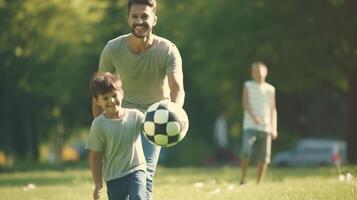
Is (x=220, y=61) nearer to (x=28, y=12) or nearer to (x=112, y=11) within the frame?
(x=28, y=12)

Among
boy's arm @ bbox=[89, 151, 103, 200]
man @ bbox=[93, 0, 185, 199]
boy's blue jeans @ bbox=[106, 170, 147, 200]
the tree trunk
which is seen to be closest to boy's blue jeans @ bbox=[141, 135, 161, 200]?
man @ bbox=[93, 0, 185, 199]

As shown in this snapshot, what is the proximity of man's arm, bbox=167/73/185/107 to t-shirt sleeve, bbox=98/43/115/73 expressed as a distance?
0.77 meters

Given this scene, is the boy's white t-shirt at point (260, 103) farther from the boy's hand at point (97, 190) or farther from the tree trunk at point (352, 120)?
the tree trunk at point (352, 120)

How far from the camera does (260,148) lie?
1589cm

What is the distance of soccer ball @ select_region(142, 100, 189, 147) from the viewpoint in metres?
8.50

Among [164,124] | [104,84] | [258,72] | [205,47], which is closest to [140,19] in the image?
[104,84]

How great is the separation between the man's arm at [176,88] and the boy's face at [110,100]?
702 mm

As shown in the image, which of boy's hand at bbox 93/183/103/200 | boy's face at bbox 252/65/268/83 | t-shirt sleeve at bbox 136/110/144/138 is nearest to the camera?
boy's hand at bbox 93/183/103/200

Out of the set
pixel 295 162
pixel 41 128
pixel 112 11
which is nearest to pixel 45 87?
pixel 41 128

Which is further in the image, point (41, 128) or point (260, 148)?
point (41, 128)

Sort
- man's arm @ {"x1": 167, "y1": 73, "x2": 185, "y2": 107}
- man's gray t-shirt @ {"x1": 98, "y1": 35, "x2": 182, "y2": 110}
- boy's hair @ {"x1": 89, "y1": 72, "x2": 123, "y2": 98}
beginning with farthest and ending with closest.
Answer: man's gray t-shirt @ {"x1": 98, "y1": 35, "x2": 182, "y2": 110}, man's arm @ {"x1": 167, "y1": 73, "x2": 185, "y2": 107}, boy's hair @ {"x1": 89, "y1": 72, "x2": 123, "y2": 98}

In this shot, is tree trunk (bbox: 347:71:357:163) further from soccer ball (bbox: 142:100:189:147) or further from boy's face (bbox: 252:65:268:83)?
soccer ball (bbox: 142:100:189:147)

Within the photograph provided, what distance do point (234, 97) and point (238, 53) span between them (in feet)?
30.2

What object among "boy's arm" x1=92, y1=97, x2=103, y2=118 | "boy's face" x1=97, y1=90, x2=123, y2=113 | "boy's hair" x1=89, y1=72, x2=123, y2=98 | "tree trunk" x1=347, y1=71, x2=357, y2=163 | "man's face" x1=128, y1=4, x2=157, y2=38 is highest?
"man's face" x1=128, y1=4, x2=157, y2=38
